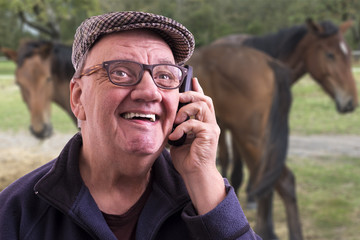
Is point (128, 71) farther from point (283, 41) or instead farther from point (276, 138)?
point (283, 41)

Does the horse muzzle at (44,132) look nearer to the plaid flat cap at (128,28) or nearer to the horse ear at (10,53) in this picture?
the horse ear at (10,53)

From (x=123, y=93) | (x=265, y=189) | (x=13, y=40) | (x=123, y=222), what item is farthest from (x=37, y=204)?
(x=13, y=40)

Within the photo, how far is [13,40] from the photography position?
75.3ft

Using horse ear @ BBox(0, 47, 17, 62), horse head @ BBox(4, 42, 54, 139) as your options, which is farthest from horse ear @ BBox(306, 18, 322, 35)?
horse ear @ BBox(0, 47, 17, 62)

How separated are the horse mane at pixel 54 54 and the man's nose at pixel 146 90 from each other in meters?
3.87

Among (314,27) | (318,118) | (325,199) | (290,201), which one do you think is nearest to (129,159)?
(290,201)

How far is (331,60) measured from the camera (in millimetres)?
5035

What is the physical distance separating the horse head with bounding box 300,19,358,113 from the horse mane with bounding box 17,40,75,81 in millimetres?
2586

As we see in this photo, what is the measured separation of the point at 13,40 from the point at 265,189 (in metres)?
21.6

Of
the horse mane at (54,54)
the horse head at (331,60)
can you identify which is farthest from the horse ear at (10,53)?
the horse head at (331,60)

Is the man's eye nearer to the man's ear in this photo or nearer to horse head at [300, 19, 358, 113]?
the man's ear

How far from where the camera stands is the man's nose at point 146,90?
45.5 inches

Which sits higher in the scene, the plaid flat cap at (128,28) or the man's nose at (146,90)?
the plaid flat cap at (128,28)

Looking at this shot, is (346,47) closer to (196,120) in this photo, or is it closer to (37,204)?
(196,120)
